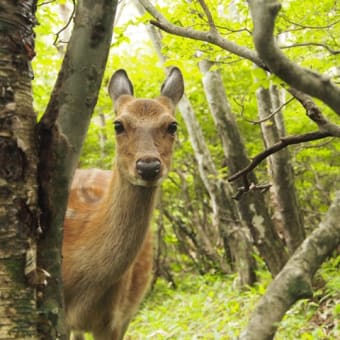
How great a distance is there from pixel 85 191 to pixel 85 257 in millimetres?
1383

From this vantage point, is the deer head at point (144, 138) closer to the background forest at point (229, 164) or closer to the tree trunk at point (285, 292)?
the background forest at point (229, 164)

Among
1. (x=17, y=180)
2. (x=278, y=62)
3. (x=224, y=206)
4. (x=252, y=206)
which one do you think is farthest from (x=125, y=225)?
(x=224, y=206)

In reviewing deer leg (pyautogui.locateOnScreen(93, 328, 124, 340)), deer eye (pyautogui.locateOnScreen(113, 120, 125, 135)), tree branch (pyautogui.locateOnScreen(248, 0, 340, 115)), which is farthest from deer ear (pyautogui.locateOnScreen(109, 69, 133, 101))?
tree branch (pyautogui.locateOnScreen(248, 0, 340, 115))

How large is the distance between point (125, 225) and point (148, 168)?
63 centimetres

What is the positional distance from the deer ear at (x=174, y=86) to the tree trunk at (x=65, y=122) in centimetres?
314

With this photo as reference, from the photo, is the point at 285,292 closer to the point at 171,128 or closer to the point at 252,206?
the point at 171,128

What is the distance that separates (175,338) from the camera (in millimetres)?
7852

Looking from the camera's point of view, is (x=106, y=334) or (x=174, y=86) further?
(x=174, y=86)

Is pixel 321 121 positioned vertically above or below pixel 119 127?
below

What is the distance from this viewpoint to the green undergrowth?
659cm

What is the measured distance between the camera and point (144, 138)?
4.80 m

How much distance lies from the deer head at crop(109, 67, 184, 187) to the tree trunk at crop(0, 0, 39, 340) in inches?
75.2

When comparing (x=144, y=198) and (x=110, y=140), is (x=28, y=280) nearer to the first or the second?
(x=144, y=198)

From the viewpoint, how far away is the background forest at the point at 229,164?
5590 millimetres
